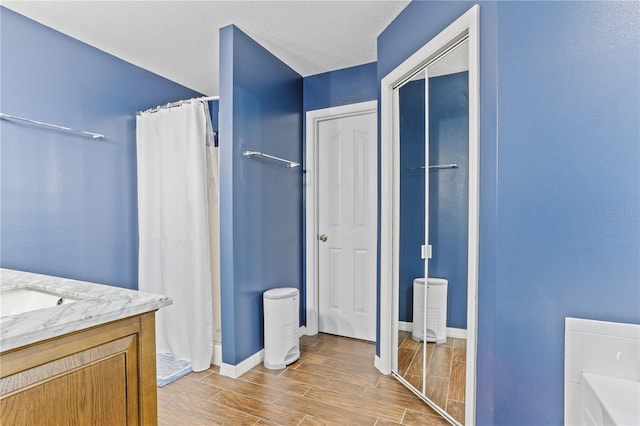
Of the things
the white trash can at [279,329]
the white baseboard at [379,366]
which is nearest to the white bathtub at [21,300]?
the white trash can at [279,329]

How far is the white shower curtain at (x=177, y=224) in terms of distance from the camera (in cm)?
251

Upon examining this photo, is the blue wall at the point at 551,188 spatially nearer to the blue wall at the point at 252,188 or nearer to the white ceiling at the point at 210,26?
the white ceiling at the point at 210,26

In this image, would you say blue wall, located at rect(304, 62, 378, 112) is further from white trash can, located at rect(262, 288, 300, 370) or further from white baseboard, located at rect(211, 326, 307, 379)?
white baseboard, located at rect(211, 326, 307, 379)

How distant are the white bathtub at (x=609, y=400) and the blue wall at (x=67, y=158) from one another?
10.4ft

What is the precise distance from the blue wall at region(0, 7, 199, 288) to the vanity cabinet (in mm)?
1732

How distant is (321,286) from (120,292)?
2.23 m

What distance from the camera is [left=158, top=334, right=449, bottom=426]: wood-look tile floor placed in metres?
1.86

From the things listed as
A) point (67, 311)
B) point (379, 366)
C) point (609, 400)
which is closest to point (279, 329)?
point (379, 366)

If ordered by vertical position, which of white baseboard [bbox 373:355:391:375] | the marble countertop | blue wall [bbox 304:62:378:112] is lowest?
white baseboard [bbox 373:355:391:375]

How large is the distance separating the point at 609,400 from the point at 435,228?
110cm

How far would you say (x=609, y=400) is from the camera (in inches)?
42.9

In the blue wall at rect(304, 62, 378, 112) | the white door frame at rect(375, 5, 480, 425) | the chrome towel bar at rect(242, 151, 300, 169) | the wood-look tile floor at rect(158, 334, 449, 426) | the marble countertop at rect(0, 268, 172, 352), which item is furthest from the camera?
the blue wall at rect(304, 62, 378, 112)

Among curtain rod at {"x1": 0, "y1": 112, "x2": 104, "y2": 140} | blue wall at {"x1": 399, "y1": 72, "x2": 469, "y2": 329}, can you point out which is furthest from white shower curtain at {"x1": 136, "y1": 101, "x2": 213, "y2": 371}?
blue wall at {"x1": 399, "y1": 72, "x2": 469, "y2": 329}

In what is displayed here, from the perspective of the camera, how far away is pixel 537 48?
133 cm
